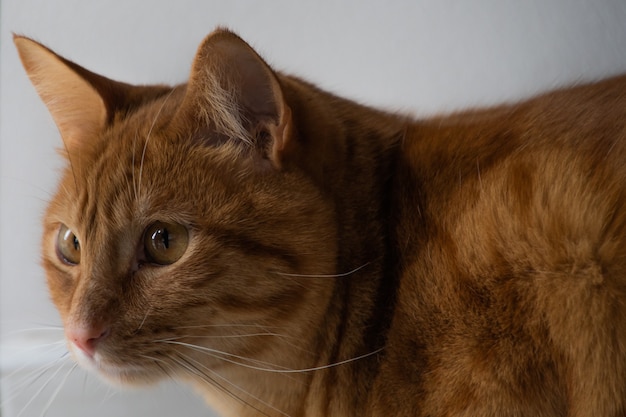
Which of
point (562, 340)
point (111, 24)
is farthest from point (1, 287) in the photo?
point (562, 340)

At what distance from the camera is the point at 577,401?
95 centimetres

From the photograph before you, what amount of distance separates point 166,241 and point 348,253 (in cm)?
31

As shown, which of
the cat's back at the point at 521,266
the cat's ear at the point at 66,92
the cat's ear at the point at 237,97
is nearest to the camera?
the cat's back at the point at 521,266

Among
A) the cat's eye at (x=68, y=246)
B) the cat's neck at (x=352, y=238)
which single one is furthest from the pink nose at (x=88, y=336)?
the cat's neck at (x=352, y=238)

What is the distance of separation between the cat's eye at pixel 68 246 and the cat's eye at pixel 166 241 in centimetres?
23

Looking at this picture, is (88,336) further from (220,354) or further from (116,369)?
(220,354)

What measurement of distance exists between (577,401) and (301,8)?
1.27 metres

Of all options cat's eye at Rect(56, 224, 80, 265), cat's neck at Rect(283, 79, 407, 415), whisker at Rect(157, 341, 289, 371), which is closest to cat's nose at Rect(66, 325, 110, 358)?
whisker at Rect(157, 341, 289, 371)

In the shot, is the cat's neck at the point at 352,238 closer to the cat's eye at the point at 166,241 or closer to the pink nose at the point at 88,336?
the cat's eye at the point at 166,241

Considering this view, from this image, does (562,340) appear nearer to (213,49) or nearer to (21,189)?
(213,49)

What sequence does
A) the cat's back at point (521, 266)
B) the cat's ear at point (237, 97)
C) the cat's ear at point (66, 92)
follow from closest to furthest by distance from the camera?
1. the cat's back at point (521, 266)
2. the cat's ear at point (237, 97)
3. the cat's ear at point (66, 92)

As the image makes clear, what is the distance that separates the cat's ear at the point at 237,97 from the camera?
105 centimetres

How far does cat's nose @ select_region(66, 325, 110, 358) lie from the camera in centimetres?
107

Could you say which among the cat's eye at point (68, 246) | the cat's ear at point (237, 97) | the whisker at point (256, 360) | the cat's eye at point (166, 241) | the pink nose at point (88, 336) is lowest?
the whisker at point (256, 360)
